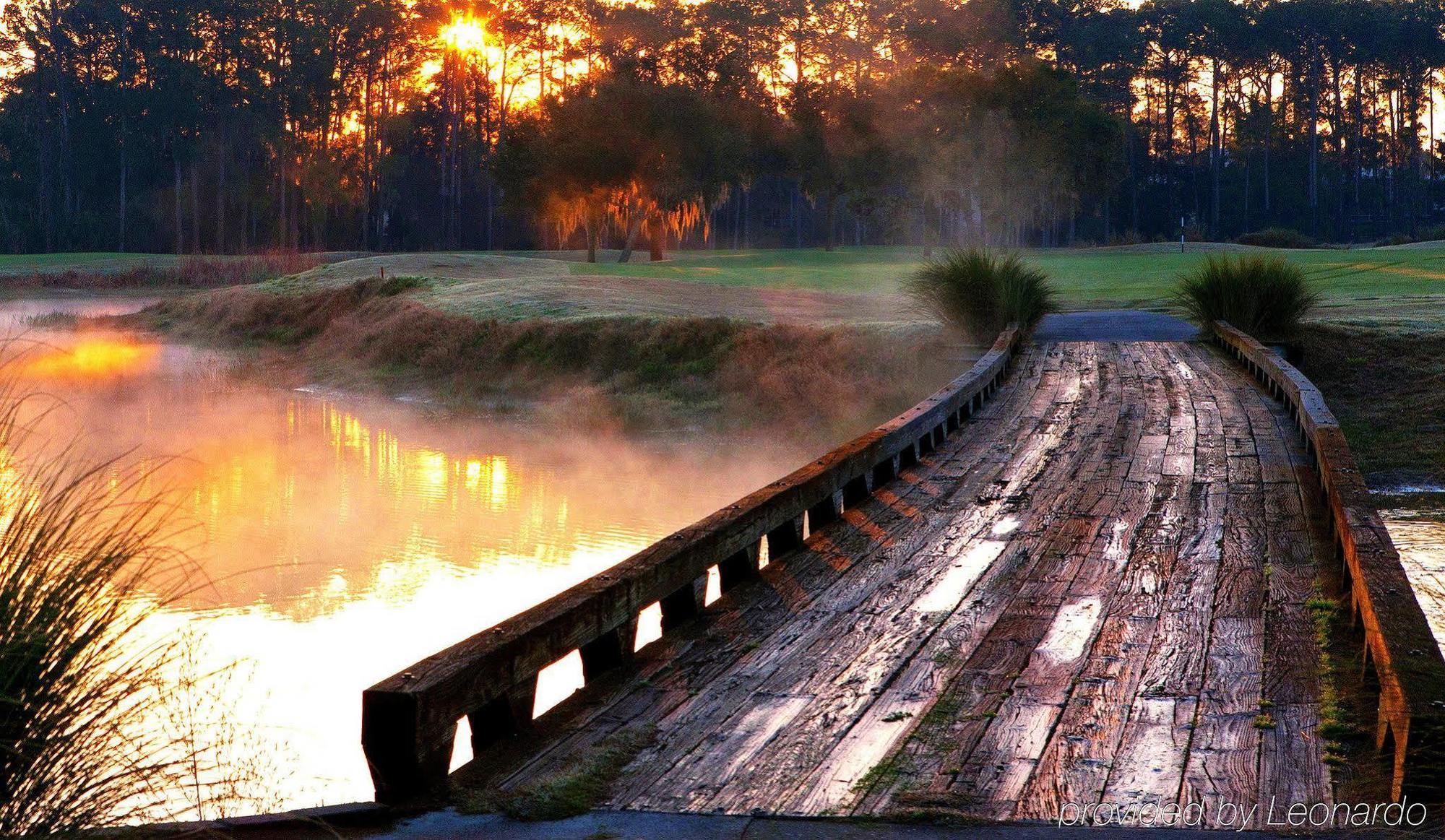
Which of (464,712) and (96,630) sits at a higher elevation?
(96,630)

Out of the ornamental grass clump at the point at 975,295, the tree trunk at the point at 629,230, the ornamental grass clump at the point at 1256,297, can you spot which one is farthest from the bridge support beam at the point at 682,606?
the tree trunk at the point at 629,230

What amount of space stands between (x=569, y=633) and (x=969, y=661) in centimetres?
142

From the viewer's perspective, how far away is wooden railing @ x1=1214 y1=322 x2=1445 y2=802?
3.66 m

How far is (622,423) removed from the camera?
66.0ft

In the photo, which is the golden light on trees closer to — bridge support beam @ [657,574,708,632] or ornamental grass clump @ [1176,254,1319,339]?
ornamental grass clump @ [1176,254,1319,339]

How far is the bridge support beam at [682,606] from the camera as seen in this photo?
5664 mm

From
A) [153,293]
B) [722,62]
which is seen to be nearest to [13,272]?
A: [153,293]

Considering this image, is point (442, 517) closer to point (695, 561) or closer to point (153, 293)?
point (695, 561)

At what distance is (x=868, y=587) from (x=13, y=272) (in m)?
50.3

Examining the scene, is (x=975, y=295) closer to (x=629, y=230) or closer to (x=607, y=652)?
(x=607, y=652)

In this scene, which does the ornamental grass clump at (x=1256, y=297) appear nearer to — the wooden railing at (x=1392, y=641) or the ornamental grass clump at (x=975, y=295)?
the ornamental grass clump at (x=975, y=295)

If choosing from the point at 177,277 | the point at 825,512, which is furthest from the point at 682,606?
the point at 177,277

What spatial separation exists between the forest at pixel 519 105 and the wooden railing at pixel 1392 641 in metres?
55.6

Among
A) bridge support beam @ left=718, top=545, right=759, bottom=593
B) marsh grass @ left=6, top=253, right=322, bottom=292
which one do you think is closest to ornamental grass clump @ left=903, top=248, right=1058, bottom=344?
bridge support beam @ left=718, top=545, right=759, bottom=593
